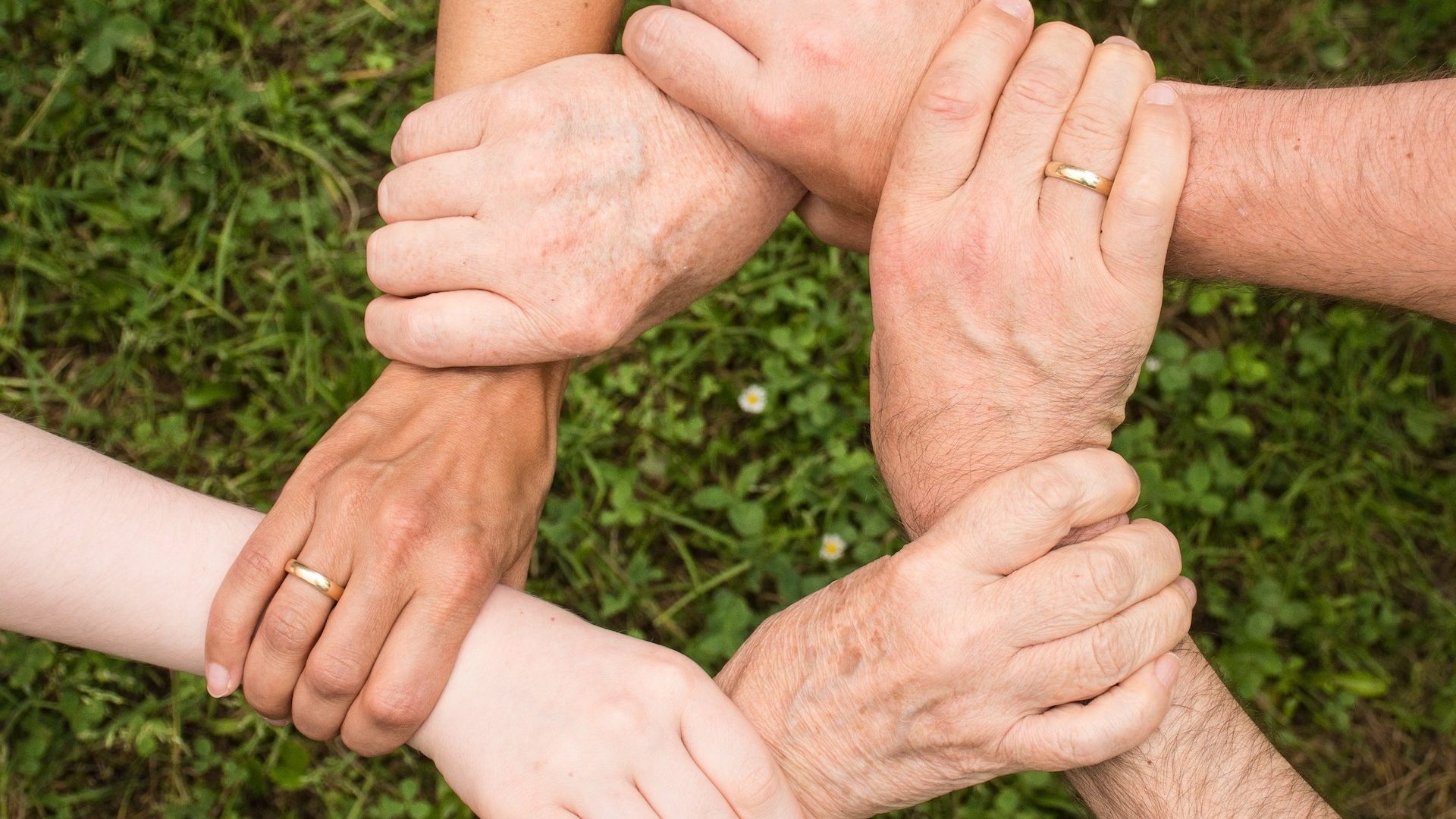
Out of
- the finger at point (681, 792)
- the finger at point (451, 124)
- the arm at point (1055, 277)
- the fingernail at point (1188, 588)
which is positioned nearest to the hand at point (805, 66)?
the arm at point (1055, 277)

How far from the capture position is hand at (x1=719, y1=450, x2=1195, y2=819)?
1.78 m

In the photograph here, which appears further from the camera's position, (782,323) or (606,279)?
(782,323)

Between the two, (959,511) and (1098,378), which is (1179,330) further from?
(959,511)

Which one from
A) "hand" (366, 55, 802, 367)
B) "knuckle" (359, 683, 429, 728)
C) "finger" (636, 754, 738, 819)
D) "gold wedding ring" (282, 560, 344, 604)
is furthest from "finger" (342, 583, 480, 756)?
"hand" (366, 55, 802, 367)

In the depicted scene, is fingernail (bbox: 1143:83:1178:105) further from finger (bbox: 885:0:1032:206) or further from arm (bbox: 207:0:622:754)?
arm (bbox: 207:0:622:754)

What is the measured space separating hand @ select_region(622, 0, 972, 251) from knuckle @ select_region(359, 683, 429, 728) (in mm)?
1262

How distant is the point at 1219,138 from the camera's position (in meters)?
1.87

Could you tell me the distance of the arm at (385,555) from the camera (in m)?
1.90

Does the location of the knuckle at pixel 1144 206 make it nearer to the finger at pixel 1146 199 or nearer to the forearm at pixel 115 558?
the finger at pixel 1146 199

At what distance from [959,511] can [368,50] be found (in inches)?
106

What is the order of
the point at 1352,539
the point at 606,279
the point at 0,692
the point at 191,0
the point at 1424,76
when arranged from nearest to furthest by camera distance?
the point at 1424,76
the point at 606,279
the point at 0,692
the point at 1352,539
the point at 191,0

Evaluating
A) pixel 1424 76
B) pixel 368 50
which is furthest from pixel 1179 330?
pixel 368 50

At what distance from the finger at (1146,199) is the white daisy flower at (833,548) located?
1.40 meters

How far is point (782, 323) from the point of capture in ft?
10.9
